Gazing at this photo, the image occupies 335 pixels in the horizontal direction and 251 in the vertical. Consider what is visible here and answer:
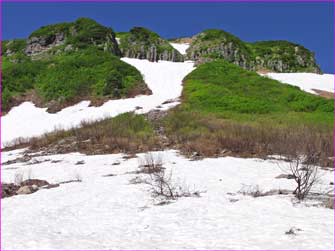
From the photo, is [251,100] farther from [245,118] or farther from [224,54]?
[224,54]

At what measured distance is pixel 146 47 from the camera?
242ft

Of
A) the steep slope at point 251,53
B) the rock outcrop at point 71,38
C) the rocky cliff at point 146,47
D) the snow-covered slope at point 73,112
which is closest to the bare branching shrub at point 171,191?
the snow-covered slope at point 73,112

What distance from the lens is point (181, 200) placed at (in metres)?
12.0

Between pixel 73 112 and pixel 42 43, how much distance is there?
97.8ft

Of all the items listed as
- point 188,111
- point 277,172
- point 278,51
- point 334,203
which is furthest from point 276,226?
point 278,51

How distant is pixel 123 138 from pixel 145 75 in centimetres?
3020

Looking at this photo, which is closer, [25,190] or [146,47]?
[25,190]

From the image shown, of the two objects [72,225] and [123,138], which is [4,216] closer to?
[72,225]

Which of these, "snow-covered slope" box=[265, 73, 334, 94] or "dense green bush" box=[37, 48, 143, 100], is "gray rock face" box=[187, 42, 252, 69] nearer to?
"snow-covered slope" box=[265, 73, 334, 94]

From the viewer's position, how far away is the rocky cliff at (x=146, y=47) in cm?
7219

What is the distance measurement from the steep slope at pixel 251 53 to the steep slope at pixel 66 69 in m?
18.4

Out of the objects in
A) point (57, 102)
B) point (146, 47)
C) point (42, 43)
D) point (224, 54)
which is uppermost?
point (146, 47)

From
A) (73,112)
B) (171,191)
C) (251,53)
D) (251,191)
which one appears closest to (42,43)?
(73,112)

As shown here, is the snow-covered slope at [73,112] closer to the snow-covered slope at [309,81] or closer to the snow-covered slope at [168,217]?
the snow-covered slope at [309,81]
